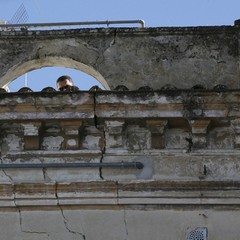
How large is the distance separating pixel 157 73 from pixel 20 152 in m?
1.77

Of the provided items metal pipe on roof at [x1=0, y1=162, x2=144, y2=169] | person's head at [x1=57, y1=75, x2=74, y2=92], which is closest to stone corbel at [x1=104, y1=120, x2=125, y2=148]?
metal pipe on roof at [x1=0, y1=162, x2=144, y2=169]

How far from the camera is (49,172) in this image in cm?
1064

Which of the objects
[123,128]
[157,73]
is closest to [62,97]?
[123,128]

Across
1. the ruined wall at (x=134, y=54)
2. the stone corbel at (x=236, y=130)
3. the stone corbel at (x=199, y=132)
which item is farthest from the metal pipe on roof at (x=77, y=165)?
the ruined wall at (x=134, y=54)

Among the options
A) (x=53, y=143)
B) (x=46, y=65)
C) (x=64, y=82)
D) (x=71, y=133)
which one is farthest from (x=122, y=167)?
(x=46, y=65)

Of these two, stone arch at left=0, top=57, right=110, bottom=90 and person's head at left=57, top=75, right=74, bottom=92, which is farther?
stone arch at left=0, top=57, right=110, bottom=90

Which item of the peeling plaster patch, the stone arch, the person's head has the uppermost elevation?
the stone arch

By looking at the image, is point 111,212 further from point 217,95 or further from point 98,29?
point 98,29

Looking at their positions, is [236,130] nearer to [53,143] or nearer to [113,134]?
[113,134]

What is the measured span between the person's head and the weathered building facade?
2.40ft

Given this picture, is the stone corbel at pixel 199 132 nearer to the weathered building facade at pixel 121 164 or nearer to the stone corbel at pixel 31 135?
the weathered building facade at pixel 121 164

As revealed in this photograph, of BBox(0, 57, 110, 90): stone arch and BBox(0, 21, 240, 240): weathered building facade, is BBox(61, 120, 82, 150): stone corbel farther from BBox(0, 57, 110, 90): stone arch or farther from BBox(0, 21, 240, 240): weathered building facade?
BBox(0, 57, 110, 90): stone arch

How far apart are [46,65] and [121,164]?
1.82m

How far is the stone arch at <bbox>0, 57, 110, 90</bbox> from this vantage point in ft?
38.3
